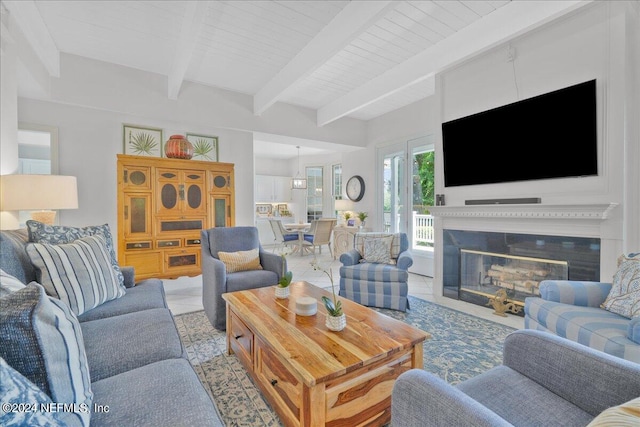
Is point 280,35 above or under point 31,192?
above

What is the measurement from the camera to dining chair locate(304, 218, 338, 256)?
6.45 m

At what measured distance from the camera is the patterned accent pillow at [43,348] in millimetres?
672

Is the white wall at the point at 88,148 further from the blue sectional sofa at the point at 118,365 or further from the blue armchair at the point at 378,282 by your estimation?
the blue armchair at the point at 378,282

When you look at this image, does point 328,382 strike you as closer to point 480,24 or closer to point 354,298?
point 354,298

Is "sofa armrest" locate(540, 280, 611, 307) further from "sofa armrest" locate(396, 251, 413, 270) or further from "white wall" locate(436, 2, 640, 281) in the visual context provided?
"sofa armrest" locate(396, 251, 413, 270)

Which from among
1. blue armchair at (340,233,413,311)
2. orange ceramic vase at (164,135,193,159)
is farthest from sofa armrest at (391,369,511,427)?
orange ceramic vase at (164,135,193,159)

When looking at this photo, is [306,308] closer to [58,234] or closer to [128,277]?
[128,277]

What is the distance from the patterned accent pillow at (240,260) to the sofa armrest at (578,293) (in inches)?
98.7

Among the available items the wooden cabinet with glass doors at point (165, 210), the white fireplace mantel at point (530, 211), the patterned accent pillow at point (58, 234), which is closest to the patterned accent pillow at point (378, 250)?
the white fireplace mantel at point (530, 211)

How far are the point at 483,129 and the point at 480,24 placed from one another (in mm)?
998

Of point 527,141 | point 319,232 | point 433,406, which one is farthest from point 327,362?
point 319,232

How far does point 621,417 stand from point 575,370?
2.14 feet

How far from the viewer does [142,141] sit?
4039mm

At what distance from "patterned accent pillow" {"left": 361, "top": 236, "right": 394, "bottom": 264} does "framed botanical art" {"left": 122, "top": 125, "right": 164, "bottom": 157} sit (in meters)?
3.20
